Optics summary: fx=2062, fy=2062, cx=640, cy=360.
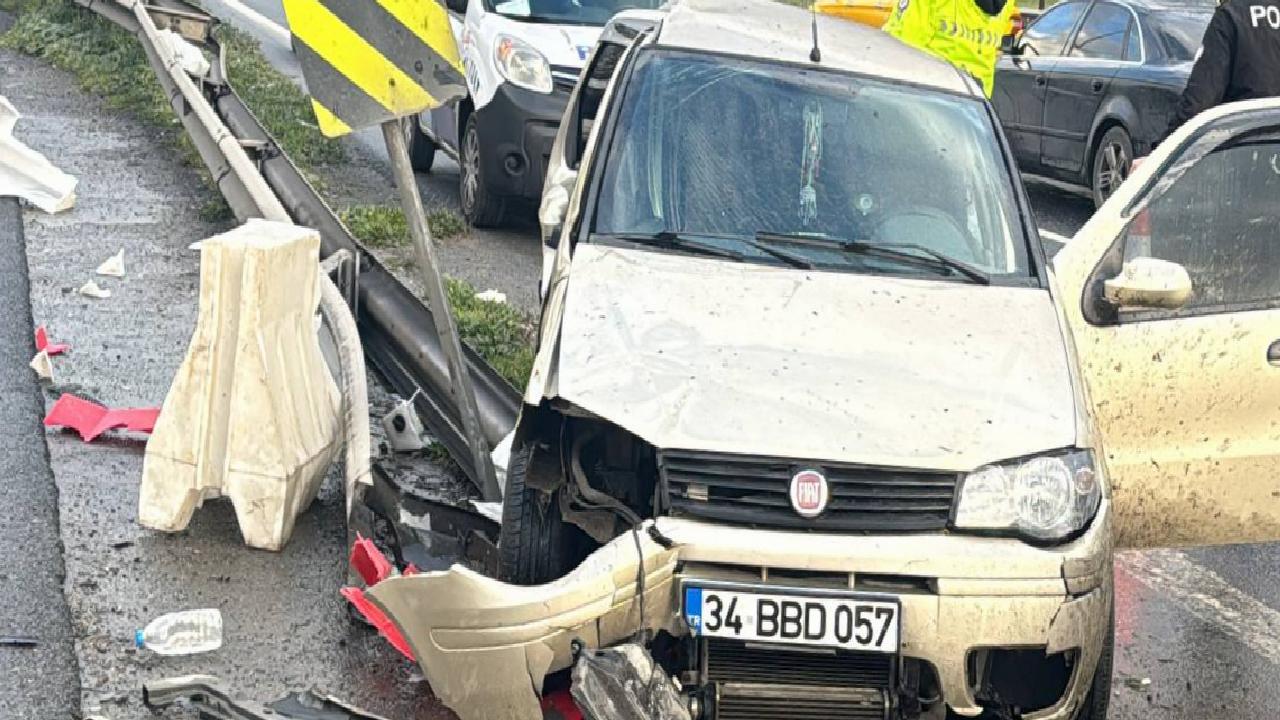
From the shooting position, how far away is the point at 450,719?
5.53 m

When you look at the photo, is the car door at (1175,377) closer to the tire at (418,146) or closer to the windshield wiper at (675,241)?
the windshield wiper at (675,241)

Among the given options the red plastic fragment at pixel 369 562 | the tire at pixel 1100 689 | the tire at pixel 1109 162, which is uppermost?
the tire at pixel 1100 689

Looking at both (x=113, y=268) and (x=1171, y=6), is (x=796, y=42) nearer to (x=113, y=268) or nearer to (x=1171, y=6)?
(x=113, y=268)

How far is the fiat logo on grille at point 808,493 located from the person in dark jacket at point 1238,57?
14.3 feet

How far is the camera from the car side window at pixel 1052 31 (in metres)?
15.4

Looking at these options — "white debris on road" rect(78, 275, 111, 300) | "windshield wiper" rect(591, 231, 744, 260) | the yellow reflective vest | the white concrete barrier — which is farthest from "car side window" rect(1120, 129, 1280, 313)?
"white debris on road" rect(78, 275, 111, 300)

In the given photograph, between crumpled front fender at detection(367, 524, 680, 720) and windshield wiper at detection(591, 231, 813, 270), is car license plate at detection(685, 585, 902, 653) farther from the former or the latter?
windshield wiper at detection(591, 231, 813, 270)

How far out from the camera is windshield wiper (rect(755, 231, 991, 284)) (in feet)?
19.8

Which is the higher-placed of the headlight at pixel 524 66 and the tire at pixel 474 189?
the headlight at pixel 524 66

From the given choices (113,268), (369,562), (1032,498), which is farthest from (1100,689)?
(113,268)

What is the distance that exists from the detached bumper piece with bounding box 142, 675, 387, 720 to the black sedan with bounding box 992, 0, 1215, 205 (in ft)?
31.2

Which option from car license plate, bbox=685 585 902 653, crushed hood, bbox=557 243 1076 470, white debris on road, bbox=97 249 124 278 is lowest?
white debris on road, bbox=97 249 124 278

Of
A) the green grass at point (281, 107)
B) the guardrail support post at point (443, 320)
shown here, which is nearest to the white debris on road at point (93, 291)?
the guardrail support post at point (443, 320)

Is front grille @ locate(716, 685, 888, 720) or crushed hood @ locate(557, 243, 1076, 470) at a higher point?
crushed hood @ locate(557, 243, 1076, 470)
